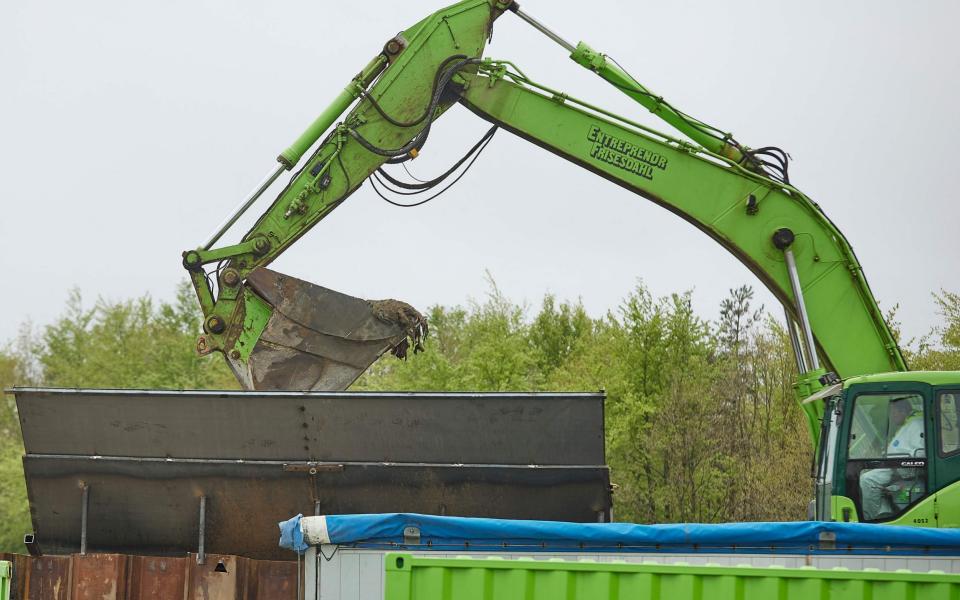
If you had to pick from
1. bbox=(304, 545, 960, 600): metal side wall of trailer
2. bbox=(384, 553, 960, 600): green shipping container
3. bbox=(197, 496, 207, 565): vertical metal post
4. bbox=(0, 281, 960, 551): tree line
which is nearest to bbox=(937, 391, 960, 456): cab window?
bbox=(304, 545, 960, 600): metal side wall of trailer

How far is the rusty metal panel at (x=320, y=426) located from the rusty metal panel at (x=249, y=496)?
11 centimetres

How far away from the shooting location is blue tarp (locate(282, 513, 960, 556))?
24.8 feet

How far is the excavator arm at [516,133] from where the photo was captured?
436 inches

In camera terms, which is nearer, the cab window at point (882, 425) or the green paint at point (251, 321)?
the cab window at point (882, 425)

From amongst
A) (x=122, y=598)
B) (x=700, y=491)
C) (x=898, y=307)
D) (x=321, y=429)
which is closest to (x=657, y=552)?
(x=321, y=429)

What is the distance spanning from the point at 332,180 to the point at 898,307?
63.5 feet

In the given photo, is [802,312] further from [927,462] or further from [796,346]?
[927,462]

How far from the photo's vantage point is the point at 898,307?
90.4 feet

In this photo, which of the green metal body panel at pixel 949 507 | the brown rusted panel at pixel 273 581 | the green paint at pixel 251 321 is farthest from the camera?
the green paint at pixel 251 321

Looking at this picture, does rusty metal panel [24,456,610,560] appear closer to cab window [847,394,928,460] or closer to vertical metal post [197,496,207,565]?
vertical metal post [197,496,207,565]

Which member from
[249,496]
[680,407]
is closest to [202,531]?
[249,496]

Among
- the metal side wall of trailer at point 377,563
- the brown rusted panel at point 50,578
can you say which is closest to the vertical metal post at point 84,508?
the brown rusted panel at point 50,578

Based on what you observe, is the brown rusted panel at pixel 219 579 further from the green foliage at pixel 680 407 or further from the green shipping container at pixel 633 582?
the green foliage at pixel 680 407

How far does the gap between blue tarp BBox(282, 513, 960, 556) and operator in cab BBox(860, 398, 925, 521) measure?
7.22 ft
